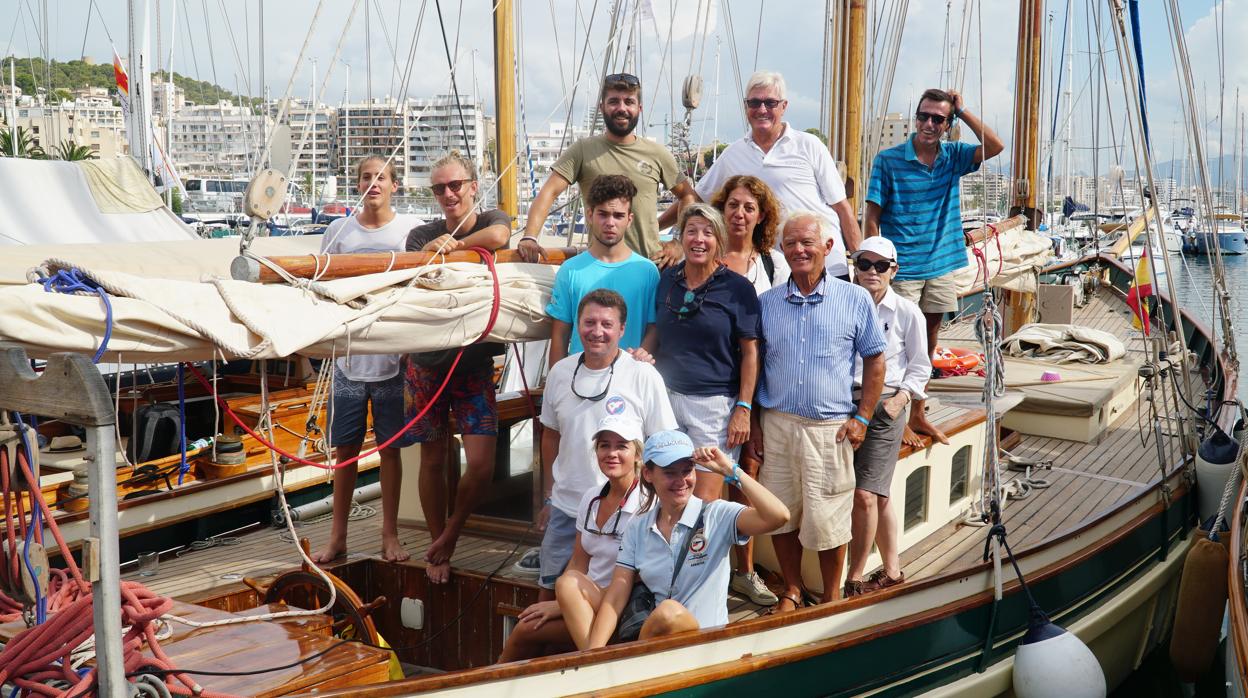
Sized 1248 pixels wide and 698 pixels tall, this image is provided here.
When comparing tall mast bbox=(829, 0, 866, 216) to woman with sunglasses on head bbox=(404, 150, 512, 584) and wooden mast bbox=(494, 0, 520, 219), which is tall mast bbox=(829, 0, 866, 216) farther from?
woman with sunglasses on head bbox=(404, 150, 512, 584)

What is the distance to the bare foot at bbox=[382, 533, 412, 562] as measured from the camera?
5566mm

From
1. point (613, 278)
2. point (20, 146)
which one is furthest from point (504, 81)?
point (20, 146)

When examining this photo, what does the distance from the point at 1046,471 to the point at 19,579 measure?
6361 mm

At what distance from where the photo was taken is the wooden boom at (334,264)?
13.6 feet

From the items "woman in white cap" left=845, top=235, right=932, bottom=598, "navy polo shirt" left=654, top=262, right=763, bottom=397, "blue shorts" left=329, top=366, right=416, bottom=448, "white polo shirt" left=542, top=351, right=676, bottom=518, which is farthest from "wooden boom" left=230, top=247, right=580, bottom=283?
"woman in white cap" left=845, top=235, right=932, bottom=598

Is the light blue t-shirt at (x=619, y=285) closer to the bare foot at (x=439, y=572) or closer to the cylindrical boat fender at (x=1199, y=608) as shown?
the bare foot at (x=439, y=572)

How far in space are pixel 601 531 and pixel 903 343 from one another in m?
1.82

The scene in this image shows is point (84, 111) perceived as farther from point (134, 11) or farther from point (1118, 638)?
point (1118, 638)

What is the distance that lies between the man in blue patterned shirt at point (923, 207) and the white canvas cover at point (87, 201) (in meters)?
7.85

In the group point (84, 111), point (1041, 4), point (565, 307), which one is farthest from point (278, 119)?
point (84, 111)

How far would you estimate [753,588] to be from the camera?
5.22 metres

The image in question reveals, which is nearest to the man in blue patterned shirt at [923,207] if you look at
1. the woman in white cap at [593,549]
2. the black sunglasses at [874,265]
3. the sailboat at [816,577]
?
the sailboat at [816,577]

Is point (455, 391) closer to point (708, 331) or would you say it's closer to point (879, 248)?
point (708, 331)

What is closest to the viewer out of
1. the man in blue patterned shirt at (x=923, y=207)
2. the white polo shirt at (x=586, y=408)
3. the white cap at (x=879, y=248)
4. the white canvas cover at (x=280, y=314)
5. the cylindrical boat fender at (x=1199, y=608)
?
the white canvas cover at (x=280, y=314)
